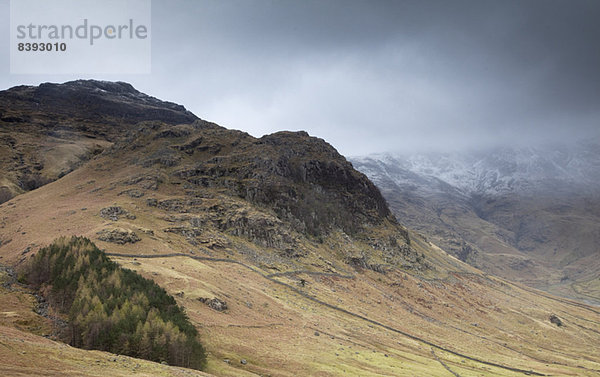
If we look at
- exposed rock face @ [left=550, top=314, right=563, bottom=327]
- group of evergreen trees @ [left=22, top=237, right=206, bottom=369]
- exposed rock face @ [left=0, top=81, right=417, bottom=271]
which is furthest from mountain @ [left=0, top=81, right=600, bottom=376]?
group of evergreen trees @ [left=22, top=237, right=206, bottom=369]

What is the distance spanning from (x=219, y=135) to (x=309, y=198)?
176ft

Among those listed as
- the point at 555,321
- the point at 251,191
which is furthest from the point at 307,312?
the point at 555,321

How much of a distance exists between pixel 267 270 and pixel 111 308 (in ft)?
170

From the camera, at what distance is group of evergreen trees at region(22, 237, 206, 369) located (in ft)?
122

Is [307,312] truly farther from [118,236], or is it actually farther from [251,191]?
[251,191]

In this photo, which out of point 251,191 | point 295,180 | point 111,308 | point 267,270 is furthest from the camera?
point 295,180

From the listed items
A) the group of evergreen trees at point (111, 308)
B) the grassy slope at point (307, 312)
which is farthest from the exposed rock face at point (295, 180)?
the group of evergreen trees at point (111, 308)

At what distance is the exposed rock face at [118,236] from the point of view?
69.3m

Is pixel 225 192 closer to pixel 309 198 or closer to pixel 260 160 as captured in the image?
pixel 260 160

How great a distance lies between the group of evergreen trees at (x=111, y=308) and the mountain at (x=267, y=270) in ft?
9.00

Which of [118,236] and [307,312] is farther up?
[118,236]

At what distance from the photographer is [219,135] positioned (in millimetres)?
158375

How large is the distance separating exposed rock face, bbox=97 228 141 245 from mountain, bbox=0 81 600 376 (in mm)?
307

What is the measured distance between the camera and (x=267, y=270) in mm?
89875
